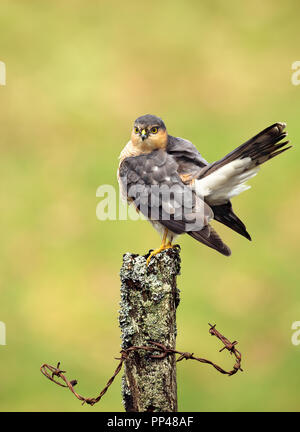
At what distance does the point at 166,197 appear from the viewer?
456cm

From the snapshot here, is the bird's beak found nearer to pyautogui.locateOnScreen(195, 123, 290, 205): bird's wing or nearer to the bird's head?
the bird's head

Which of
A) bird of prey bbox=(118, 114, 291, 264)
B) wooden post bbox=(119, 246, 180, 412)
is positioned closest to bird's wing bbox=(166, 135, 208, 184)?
bird of prey bbox=(118, 114, 291, 264)

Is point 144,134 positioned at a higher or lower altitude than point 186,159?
higher

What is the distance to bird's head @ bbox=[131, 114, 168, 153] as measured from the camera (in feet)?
16.0

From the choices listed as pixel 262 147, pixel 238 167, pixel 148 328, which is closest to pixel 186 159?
pixel 238 167

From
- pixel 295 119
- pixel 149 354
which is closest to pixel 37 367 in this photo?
pixel 149 354

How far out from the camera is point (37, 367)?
289 inches

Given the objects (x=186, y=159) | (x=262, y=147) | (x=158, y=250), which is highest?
(x=186, y=159)

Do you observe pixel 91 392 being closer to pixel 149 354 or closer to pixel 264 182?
pixel 149 354

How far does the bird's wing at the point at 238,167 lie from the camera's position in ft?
13.5

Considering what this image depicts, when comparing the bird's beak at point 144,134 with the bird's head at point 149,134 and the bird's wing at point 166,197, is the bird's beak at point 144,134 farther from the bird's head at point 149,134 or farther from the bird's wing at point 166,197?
the bird's wing at point 166,197

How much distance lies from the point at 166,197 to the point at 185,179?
238 millimetres

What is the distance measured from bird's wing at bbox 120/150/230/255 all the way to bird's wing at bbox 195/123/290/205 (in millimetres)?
143

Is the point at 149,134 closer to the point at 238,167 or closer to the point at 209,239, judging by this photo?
the point at 238,167
